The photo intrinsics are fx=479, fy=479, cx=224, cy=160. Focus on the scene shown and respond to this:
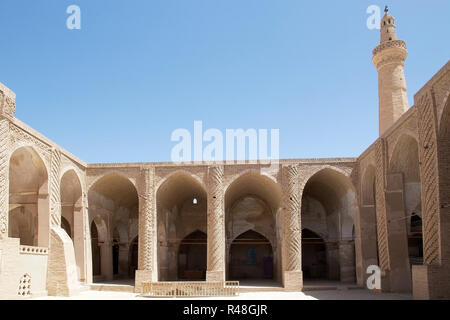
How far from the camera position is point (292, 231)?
750 inches

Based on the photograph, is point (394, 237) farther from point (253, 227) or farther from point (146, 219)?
point (146, 219)

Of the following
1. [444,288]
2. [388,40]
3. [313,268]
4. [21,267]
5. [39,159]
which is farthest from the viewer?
[313,268]

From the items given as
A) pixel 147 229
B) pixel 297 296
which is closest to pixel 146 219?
pixel 147 229

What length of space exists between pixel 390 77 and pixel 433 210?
10461 millimetres

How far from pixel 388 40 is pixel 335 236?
9.34m

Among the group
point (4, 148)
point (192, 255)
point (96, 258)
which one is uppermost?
point (4, 148)

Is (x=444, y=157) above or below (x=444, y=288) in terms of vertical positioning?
above

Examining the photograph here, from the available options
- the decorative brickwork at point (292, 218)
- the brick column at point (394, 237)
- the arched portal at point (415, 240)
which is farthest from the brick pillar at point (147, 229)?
the arched portal at point (415, 240)

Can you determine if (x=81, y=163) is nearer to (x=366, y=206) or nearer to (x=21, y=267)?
(x=21, y=267)

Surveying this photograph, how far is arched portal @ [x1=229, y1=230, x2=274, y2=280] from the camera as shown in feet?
84.0

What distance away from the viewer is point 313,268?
25.3 meters

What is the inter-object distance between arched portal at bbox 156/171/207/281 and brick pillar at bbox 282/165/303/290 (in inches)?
143

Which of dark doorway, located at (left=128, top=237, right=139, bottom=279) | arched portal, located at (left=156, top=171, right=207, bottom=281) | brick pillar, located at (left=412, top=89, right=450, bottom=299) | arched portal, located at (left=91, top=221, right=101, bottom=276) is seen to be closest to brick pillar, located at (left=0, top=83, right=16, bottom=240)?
arched portal, located at (left=156, top=171, right=207, bottom=281)
